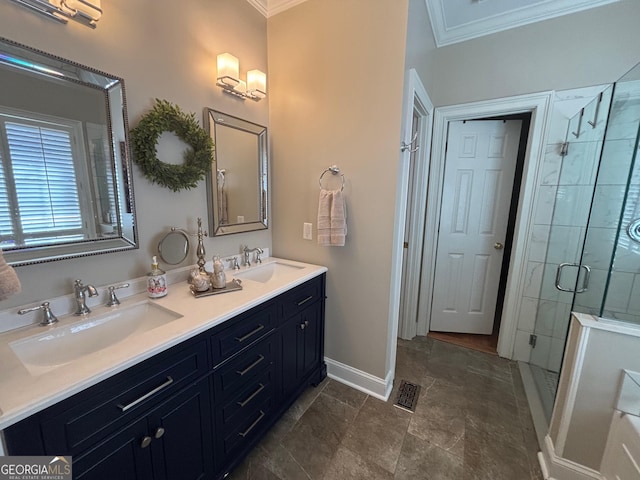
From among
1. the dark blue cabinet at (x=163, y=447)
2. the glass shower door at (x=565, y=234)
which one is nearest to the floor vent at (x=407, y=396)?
the glass shower door at (x=565, y=234)

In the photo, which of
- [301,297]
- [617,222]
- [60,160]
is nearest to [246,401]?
[301,297]

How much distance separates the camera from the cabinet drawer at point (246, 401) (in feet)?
4.08

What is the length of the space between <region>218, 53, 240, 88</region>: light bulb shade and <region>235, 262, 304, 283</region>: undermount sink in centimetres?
121

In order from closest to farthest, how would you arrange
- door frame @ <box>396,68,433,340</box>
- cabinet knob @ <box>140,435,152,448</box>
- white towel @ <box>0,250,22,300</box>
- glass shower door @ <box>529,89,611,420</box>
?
white towel @ <box>0,250,22,300</box>, cabinet knob @ <box>140,435,152,448</box>, glass shower door @ <box>529,89,611,420</box>, door frame @ <box>396,68,433,340</box>

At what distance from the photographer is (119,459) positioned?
87 centimetres

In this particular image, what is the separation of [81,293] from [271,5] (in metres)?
2.15

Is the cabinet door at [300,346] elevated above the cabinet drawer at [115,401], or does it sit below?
below

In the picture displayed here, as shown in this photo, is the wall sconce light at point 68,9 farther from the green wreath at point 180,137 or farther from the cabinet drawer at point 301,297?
the cabinet drawer at point 301,297

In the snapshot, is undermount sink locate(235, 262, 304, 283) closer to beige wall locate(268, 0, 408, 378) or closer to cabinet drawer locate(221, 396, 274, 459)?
beige wall locate(268, 0, 408, 378)

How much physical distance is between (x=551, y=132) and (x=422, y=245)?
1262mm

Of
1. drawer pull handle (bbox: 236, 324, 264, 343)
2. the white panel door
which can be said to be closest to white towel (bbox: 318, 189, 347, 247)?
drawer pull handle (bbox: 236, 324, 264, 343)

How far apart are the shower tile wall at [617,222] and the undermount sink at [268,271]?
1.68 meters

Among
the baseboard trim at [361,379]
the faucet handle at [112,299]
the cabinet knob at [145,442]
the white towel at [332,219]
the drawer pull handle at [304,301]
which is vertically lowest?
the baseboard trim at [361,379]

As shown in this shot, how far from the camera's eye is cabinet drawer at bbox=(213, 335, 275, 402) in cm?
120
